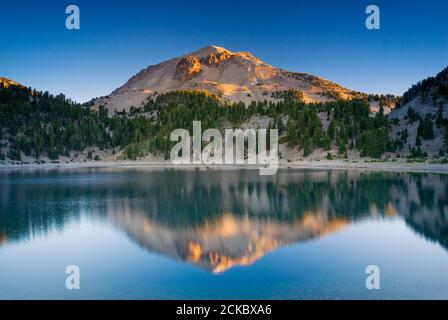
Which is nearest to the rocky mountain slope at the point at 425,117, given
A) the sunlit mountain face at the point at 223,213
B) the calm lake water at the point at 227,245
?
the sunlit mountain face at the point at 223,213

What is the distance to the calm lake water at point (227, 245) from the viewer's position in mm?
18219

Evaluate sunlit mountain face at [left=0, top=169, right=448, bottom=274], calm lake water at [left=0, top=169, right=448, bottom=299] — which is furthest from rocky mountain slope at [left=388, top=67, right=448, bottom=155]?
calm lake water at [left=0, top=169, right=448, bottom=299]

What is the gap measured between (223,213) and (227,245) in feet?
37.5

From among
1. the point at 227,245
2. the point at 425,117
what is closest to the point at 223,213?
the point at 227,245

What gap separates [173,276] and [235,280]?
2.90 m

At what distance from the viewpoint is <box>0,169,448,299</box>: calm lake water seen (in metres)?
18.2

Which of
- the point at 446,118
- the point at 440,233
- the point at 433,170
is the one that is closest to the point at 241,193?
the point at 440,233

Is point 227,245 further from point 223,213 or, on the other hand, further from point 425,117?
point 425,117

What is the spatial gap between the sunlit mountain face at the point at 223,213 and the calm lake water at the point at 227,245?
0.10 meters

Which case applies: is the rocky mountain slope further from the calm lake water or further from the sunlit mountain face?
the calm lake water

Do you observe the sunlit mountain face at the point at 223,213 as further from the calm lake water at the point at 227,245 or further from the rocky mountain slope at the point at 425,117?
the rocky mountain slope at the point at 425,117

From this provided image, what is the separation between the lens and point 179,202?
44.9 m

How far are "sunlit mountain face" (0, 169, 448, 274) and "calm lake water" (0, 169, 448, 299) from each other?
0.10 meters
